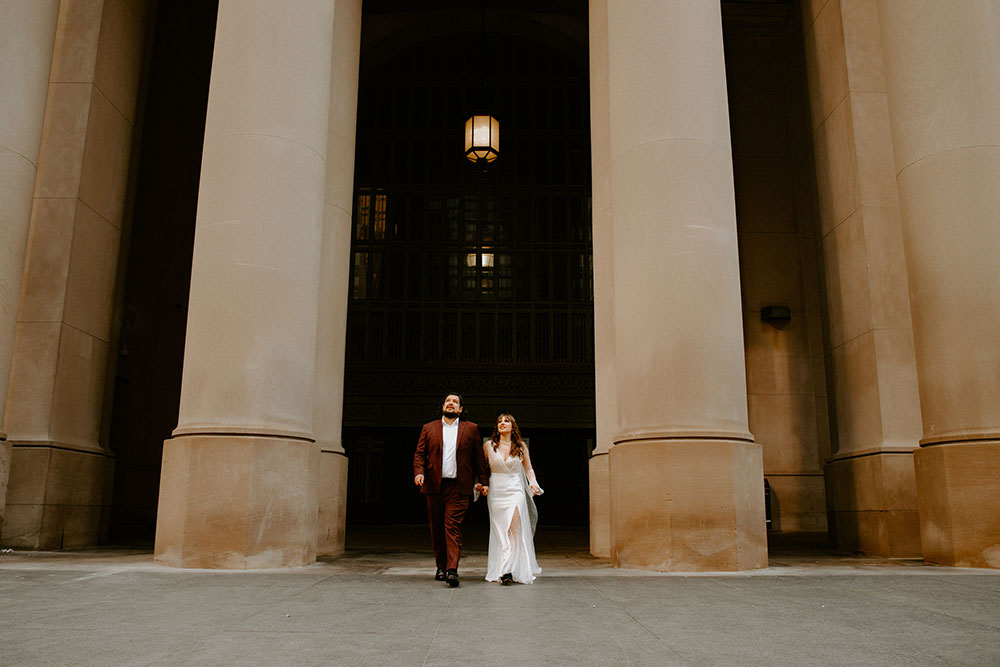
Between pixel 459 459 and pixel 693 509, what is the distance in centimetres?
268

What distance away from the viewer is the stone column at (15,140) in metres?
9.91

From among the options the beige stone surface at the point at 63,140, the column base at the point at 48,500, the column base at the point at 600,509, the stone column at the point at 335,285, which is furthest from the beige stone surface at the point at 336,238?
the beige stone surface at the point at 63,140

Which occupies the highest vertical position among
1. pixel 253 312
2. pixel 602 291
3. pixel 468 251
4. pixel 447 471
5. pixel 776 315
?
pixel 468 251

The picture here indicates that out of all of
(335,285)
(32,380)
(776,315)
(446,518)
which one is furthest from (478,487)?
(776,315)

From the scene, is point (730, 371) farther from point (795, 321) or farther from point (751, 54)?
point (751, 54)

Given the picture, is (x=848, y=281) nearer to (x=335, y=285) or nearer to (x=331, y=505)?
(x=335, y=285)

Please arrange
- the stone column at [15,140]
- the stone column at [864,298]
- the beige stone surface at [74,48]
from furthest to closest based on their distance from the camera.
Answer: the beige stone surface at [74,48] → the stone column at [864,298] → the stone column at [15,140]

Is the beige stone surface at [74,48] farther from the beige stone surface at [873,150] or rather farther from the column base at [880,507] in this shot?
the column base at [880,507]

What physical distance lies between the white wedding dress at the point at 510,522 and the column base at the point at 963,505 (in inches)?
192

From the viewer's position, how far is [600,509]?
10.8 metres

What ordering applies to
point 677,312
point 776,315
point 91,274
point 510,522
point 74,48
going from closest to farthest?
point 510,522, point 677,312, point 91,274, point 74,48, point 776,315

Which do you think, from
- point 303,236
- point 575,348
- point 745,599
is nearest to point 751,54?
point 575,348

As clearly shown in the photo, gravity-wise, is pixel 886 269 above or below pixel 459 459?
above

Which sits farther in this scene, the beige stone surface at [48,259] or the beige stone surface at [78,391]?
the beige stone surface at [48,259]
